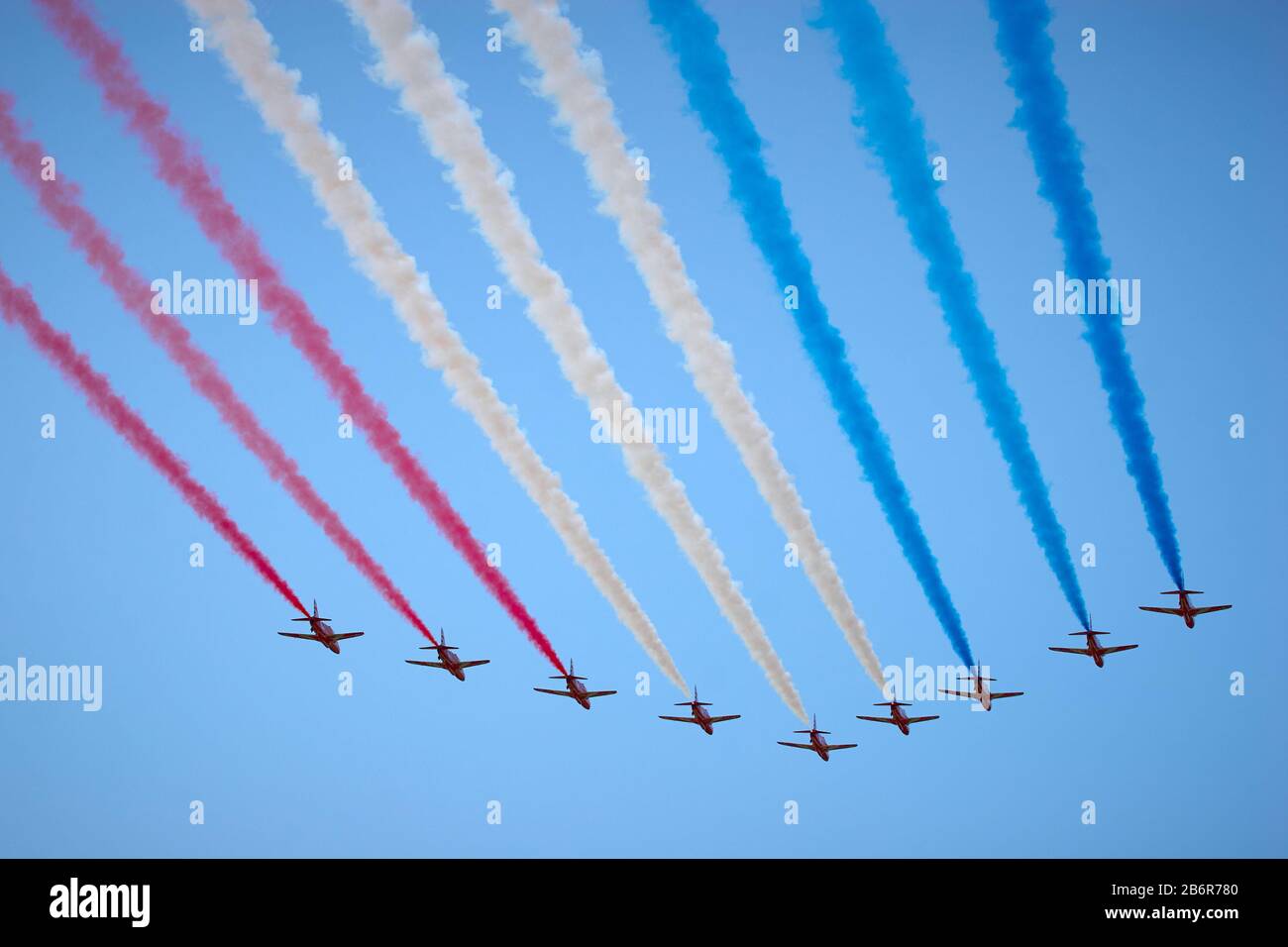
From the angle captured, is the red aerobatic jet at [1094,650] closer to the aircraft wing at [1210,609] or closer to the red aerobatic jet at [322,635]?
the aircraft wing at [1210,609]

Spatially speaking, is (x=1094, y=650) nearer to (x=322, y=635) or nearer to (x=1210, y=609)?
(x=1210, y=609)

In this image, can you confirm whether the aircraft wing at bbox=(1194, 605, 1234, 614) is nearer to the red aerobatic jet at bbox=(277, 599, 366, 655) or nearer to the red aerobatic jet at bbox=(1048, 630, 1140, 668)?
the red aerobatic jet at bbox=(1048, 630, 1140, 668)

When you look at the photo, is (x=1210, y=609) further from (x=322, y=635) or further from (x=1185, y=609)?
(x=322, y=635)

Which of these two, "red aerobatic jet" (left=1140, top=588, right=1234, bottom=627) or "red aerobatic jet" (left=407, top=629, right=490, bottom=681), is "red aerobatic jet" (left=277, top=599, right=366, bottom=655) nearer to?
"red aerobatic jet" (left=407, top=629, right=490, bottom=681)

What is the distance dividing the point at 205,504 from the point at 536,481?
627cm

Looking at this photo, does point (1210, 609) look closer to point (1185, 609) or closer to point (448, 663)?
point (1185, 609)

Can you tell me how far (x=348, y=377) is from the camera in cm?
2592

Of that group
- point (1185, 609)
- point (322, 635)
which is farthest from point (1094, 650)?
point (322, 635)

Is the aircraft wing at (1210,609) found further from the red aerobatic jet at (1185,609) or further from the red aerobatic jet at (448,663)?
the red aerobatic jet at (448,663)

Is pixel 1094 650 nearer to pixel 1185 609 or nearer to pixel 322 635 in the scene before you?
pixel 1185 609

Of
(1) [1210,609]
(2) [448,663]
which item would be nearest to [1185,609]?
(1) [1210,609]
